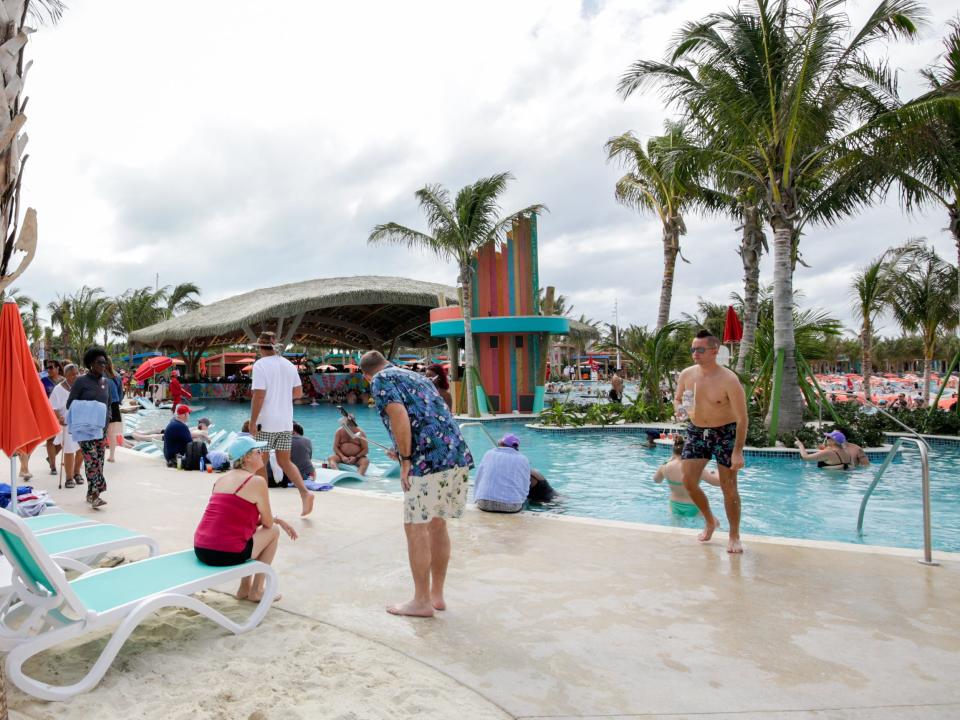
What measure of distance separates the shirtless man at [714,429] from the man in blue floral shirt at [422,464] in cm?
206

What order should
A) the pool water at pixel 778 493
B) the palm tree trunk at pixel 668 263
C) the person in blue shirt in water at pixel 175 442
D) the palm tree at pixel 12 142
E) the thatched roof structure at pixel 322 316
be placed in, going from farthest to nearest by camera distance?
the thatched roof structure at pixel 322 316
the palm tree trunk at pixel 668 263
the person in blue shirt in water at pixel 175 442
the pool water at pixel 778 493
the palm tree at pixel 12 142

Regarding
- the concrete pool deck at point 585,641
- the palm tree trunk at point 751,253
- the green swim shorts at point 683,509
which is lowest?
the green swim shorts at point 683,509

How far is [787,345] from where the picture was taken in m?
11.0

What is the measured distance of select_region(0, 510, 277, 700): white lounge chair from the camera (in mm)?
2452

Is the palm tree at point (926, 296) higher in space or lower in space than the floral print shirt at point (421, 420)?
higher

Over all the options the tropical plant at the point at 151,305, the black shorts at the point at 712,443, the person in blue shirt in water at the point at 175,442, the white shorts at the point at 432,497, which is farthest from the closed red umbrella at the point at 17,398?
the tropical plant at the point at 151,305

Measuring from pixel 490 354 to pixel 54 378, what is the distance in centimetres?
1195

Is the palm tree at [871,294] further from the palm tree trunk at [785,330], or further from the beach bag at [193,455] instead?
the beach bag at [193,455]

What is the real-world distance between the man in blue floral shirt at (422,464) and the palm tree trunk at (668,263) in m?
15.1

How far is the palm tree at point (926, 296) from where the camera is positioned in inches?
652

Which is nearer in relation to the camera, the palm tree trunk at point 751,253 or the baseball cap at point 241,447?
the baseball cap at point 241,447

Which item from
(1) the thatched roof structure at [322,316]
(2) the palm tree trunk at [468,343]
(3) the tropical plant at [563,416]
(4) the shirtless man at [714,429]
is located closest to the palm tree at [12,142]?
(4) the shirtless man at [714,429]

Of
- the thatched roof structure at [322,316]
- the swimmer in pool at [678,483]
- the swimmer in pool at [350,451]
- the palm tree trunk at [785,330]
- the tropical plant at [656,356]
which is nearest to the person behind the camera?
the swimmer in pool at [678,483]

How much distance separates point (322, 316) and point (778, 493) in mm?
26592
